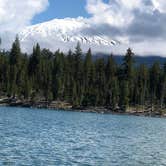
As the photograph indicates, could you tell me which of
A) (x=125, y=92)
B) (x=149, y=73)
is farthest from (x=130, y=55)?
(x=125, y=92)

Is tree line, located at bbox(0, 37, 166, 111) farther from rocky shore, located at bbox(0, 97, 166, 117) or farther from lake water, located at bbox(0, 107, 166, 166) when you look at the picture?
lake water, located at bbox(0, 107, 166, 166)

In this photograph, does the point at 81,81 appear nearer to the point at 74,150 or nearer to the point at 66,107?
the point at 66,107

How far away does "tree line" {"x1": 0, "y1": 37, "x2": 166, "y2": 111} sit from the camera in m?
162

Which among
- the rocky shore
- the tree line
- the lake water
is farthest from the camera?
the tree line

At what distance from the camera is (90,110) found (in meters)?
157

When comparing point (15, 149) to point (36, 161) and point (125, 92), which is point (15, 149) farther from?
point (125, 92)

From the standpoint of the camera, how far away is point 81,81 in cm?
17900

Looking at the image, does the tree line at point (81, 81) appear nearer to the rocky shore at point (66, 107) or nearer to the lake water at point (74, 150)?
the rocky shore at point (66, 107)

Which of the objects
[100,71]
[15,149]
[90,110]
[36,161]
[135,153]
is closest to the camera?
[36,161]

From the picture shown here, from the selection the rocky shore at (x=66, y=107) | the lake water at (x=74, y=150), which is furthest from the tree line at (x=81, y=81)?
the lake water at (x=74, y=150)

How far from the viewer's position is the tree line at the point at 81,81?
16212cm

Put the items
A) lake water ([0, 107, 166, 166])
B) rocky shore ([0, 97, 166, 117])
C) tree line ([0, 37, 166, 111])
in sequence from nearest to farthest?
lake water ([0, 107, 166, 166]) → rocky shore ([0, 97, 166, 117]) → tree line ([0, 37, 166, 111])

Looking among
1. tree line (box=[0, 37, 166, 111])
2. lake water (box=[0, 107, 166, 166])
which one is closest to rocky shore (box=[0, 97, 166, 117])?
tree line (box=[0, 37, 166, 111])

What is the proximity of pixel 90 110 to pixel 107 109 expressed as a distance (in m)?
6.47
